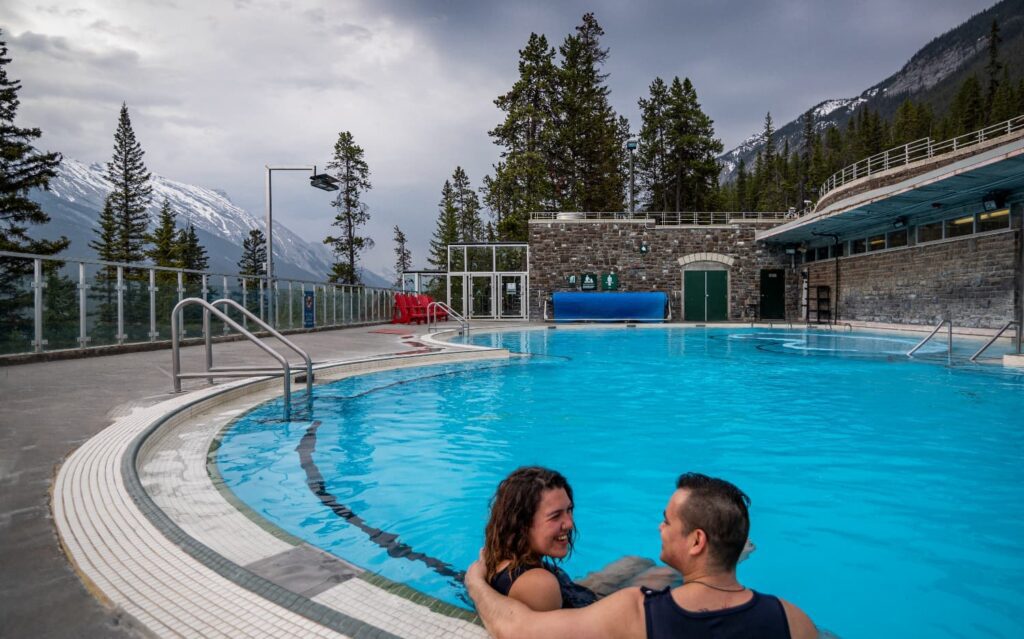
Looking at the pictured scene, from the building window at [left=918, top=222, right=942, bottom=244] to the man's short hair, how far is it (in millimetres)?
19276

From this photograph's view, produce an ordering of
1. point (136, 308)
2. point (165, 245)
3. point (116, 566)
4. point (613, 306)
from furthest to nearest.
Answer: point (165, 245) → point (613, 306) → point (136, 308) → point (116, 566)

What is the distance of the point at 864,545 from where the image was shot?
Answer: 10.4 feet

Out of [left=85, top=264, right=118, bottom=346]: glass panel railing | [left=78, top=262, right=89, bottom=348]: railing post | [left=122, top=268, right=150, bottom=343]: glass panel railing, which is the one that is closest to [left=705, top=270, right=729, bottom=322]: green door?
Answer: [left=122, top=268, right=150, bottom=343]: glass panel railing

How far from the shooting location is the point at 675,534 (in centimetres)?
145

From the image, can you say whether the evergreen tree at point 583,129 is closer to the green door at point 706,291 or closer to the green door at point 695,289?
the green door at point 695,289

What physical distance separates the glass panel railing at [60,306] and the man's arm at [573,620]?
34.4 ft

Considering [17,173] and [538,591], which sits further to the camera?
[17,173]

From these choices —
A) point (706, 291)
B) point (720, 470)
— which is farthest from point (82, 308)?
point (706, 291)

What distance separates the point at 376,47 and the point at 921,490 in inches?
456

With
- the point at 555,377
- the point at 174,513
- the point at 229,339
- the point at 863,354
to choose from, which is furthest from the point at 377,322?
the point at 174,513

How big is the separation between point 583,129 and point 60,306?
30.4m

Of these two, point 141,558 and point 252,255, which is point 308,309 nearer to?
point 141,558

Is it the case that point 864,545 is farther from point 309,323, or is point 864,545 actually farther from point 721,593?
point 309,323

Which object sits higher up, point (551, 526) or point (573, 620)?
point (551, 526)
